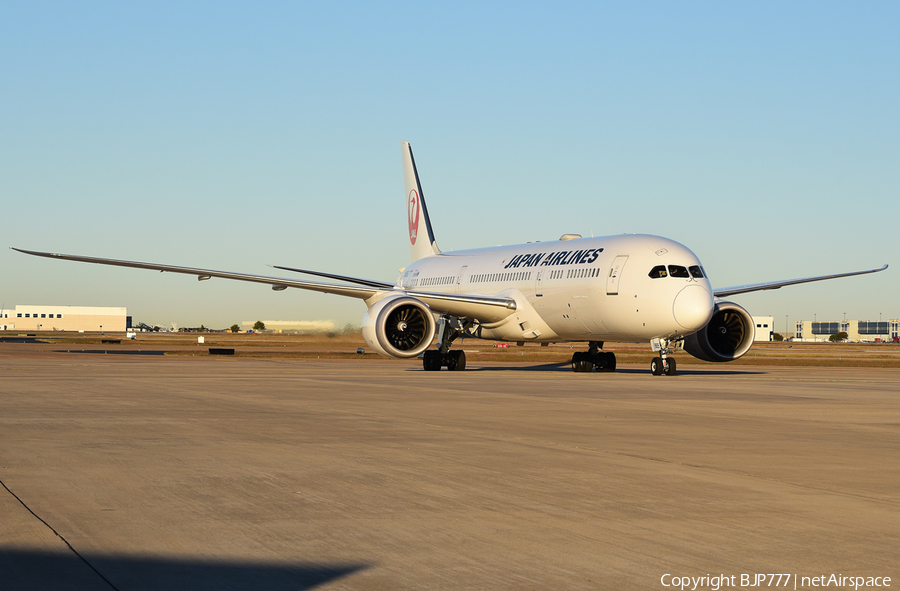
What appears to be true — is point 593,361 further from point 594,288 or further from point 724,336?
point 594,288

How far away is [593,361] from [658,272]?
6732 mm

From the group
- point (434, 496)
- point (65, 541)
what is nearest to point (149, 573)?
point (65, 541)

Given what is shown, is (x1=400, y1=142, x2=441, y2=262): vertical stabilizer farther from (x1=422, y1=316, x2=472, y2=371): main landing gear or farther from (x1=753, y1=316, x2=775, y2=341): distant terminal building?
(x1=753, y1=316, x2=775, y2=341): distant terminal building

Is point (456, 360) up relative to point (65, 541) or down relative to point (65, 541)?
up

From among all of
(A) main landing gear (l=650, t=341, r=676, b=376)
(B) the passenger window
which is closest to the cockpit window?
(B) the passenger window

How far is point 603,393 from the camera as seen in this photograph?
20.6 m

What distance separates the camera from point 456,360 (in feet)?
111

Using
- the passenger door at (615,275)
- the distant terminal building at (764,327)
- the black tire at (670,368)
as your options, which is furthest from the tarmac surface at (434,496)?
the distant terminal building at (764,327)

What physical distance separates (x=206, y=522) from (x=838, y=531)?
13.5 ft

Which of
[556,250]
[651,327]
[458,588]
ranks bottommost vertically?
[458,588]

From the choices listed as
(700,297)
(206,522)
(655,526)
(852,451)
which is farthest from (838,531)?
(700,297)

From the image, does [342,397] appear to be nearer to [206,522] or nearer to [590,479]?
[590,479]

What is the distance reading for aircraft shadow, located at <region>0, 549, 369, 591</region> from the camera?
490 cm

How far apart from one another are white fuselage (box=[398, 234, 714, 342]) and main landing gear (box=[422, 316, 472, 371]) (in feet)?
3.02
